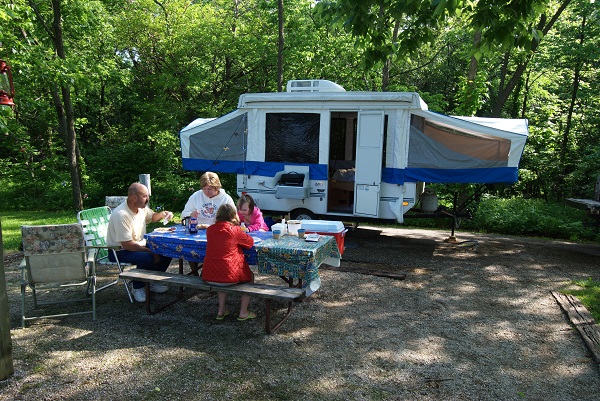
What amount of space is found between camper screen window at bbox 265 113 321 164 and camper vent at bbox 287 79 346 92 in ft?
1.59

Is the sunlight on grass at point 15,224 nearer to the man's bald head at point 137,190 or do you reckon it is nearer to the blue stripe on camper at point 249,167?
the blue stripe on camper at point 249,167

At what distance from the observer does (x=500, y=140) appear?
6945 millimetres

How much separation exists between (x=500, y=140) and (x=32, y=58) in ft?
27.5

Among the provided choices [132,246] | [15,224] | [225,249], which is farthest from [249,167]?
[15,224]

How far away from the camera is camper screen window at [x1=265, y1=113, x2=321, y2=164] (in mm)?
7805

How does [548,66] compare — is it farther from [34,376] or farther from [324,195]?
[34,376]

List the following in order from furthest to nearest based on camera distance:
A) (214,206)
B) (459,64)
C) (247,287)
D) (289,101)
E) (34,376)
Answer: (459,64) < (289,101) < (214,206) < (247,287) < (34,376)

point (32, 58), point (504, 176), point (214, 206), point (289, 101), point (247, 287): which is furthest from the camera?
point (32, 58)

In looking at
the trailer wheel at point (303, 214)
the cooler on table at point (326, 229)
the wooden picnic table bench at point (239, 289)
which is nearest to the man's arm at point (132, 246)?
the wooden picnic table bench at point (239, 289)

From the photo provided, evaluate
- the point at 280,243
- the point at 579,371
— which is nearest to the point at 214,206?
the point at 280,243

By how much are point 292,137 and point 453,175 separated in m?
2.70

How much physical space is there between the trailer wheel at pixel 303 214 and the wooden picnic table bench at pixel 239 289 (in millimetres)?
3323

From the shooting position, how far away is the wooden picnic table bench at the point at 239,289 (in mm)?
4062

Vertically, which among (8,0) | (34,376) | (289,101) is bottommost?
(34,376)
